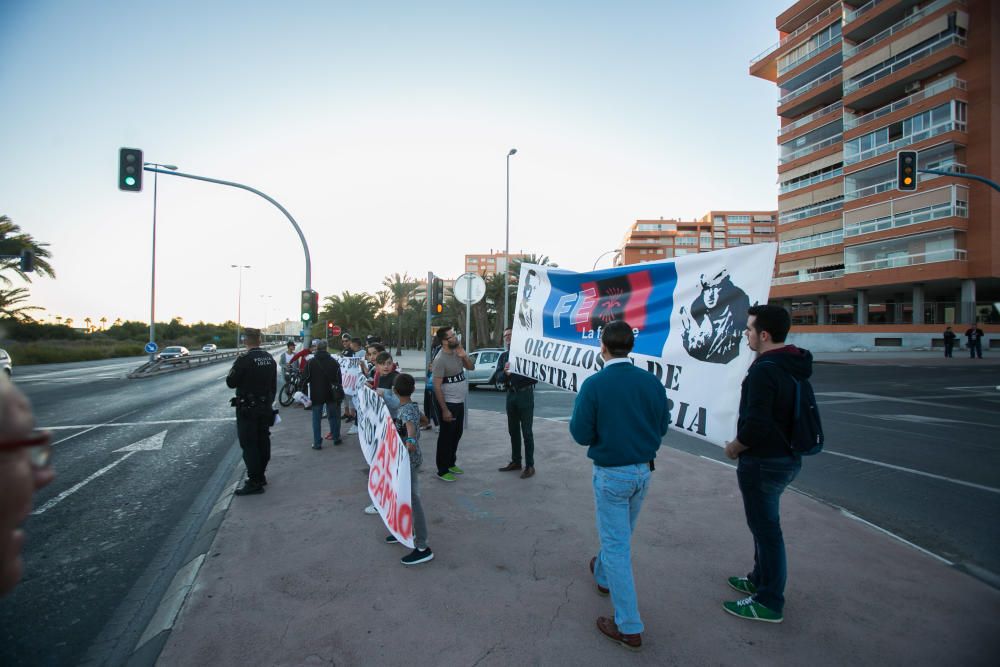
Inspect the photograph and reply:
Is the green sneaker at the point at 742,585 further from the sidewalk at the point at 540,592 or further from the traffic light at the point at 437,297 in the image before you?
the traffic light at the point at 437,297

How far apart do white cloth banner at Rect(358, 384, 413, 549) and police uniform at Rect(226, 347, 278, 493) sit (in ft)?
4.72

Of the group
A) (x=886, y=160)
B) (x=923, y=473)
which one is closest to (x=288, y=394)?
(x=923, y=473)

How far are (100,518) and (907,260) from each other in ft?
135

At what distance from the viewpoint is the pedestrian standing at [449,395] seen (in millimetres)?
6100

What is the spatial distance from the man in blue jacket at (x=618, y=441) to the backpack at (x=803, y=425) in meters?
0.79

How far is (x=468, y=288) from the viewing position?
925 centimetres

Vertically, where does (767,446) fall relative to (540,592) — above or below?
above

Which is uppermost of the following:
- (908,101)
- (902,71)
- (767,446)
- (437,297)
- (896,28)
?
(896,28)

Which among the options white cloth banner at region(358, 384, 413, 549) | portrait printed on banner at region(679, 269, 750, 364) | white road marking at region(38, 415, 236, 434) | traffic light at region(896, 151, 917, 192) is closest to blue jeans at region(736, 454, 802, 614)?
portrait printed on banner at region(679, 269, 750, 364)

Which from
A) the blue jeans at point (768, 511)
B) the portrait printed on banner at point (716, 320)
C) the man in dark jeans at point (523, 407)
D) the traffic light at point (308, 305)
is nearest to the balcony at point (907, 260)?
the man in dark jeans at point (523, 407)

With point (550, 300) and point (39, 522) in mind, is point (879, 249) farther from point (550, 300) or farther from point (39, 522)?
point (39, 522)

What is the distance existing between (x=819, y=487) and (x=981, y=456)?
365 centimetres

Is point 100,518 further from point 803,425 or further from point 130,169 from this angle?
point 130,169

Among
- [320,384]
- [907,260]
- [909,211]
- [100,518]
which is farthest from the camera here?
[909,211]
